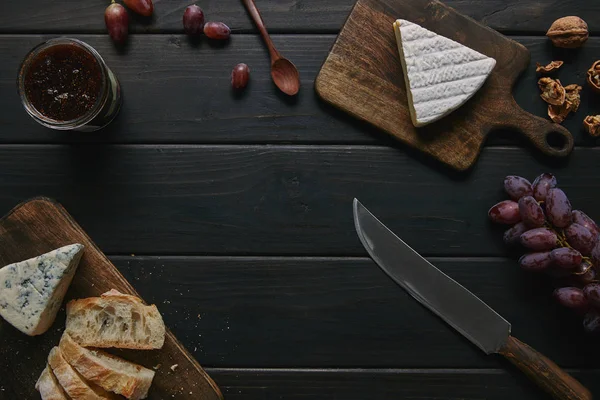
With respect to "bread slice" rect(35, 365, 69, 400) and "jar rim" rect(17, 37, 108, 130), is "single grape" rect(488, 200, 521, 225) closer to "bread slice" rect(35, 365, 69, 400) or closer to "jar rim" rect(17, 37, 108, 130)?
"jar rim" rect(17, 37, 108, 130)

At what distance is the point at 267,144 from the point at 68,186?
0.44 meters

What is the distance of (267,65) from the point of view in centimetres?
132

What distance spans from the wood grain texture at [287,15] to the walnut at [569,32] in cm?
4

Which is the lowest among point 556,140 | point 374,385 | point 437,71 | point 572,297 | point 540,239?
point 374,385

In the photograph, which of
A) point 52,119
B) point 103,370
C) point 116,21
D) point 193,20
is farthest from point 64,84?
point 103,370

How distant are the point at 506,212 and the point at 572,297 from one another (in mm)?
212

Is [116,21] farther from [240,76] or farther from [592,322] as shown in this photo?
[592,322]

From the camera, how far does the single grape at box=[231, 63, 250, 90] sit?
129cm

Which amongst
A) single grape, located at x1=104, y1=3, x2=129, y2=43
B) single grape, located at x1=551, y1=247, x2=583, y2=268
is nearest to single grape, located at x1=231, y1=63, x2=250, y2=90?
single grape, located at x1=104, y1=3, x2=129, y2=43

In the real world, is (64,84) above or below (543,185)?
above

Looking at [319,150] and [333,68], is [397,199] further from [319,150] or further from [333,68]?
[333,68]

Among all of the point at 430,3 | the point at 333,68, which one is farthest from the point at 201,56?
the point at 430,3

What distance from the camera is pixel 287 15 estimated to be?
4.33ft

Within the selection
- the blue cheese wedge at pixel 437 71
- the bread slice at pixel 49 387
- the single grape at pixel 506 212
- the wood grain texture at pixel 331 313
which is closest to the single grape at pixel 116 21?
the wood grain texture at pixel 331 313
